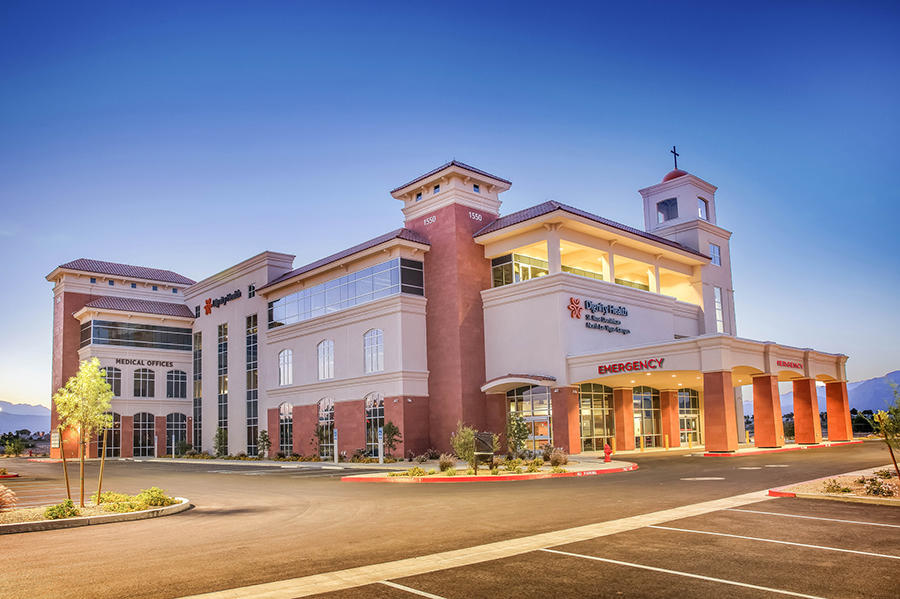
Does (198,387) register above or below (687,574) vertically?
above

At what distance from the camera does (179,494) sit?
2291 cm

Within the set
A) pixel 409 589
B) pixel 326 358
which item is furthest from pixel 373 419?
pixel 409 589

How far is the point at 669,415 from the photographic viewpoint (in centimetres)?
4672

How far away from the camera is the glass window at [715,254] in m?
53.9

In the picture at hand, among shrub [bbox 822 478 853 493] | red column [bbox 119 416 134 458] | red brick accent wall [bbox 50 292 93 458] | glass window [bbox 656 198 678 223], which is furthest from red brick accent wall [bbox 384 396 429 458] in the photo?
red brick accent wall [bbox 50 292 93 458]

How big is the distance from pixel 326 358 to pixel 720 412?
26.7 m

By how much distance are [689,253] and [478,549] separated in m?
42.9

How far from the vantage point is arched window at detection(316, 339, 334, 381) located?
48719mm

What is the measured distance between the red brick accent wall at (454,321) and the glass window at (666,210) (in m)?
18.2

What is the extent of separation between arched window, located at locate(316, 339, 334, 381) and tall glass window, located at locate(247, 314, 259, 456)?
9.87 metres

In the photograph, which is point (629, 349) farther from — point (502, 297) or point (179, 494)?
point (179, 494)

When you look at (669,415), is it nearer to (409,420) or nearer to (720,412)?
(720,412)

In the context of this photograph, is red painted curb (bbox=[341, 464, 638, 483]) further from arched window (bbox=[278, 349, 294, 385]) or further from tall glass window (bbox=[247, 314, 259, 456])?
tall glass window (bbox=[247, 314, 259, 456])

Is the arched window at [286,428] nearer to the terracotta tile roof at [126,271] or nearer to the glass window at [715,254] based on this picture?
the terracotta tile roof at [126,271]
